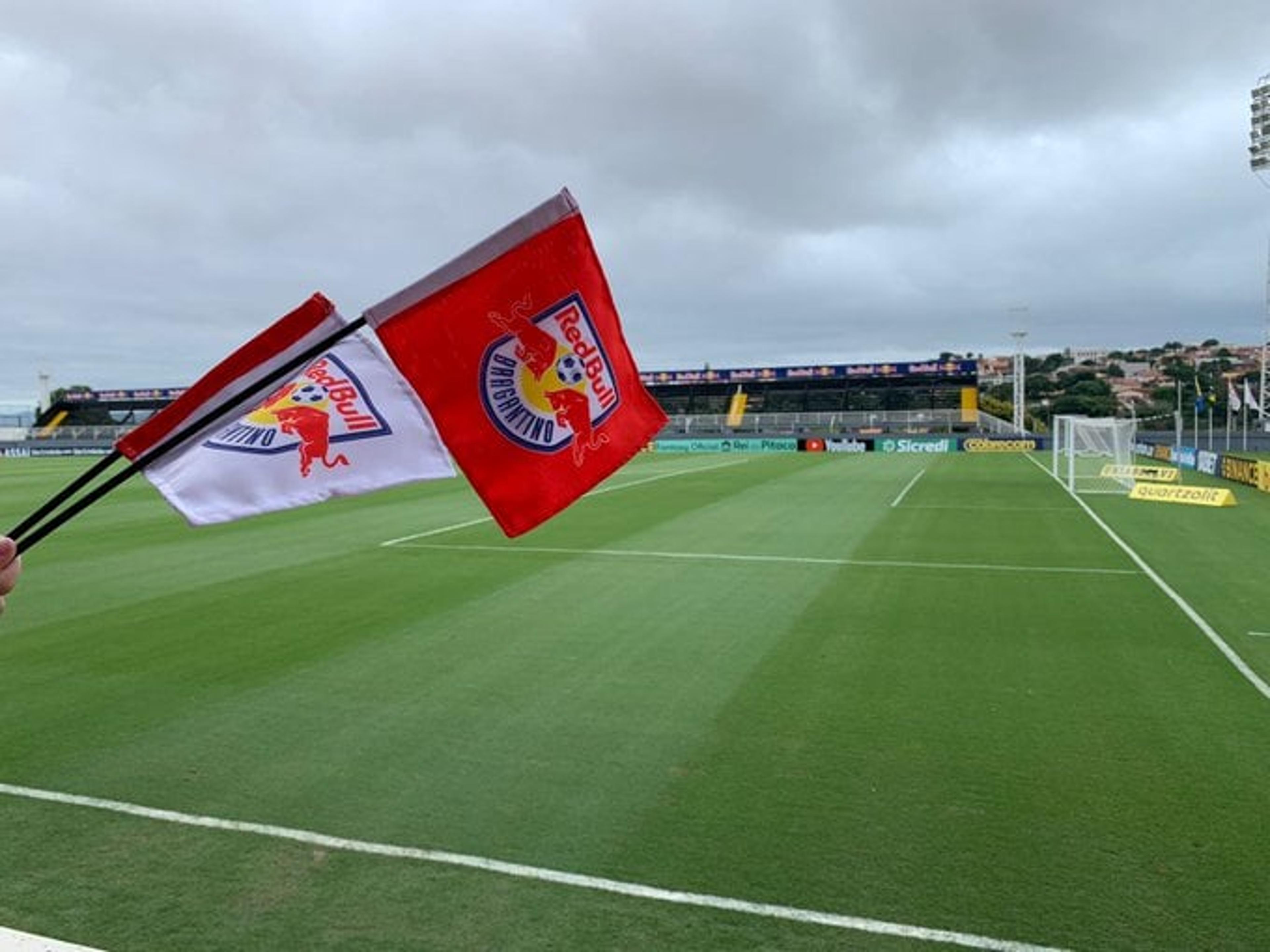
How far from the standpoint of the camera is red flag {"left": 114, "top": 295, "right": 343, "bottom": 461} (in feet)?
9.14

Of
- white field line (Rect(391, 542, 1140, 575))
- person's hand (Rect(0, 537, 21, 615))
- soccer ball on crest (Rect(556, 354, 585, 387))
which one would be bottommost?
white field line (Rect(391, 542, 1140, 575))

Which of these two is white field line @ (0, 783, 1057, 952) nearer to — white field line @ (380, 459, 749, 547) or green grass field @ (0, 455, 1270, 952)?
green grass field @ (0, 455, 1270, 952)

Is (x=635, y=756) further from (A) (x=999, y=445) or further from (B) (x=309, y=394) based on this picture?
(A) (x=999, y=445)

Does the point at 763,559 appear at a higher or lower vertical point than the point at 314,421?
lower

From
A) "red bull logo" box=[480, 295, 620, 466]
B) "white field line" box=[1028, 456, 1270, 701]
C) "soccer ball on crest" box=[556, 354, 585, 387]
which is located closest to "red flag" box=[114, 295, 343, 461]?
"red bull logo" box=[480, 295, 620, 466]

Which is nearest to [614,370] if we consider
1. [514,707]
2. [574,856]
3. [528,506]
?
[528,506]

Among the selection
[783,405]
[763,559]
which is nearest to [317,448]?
[763,559]

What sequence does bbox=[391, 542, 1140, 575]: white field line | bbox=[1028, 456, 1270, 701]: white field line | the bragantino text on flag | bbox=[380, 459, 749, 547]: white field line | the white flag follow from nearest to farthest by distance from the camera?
the bragantino text on flag, the white flag, bbox=[1028, 456, 1270, 701]: white field line, bbox=[391, 542, 1140, 575]: white field line, bbox=[380, 459, 749, 547]: white field line

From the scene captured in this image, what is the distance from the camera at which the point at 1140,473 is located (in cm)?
2855

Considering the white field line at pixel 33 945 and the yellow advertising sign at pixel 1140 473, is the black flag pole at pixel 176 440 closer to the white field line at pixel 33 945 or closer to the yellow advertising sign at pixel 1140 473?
the white field line at pixel 33 945

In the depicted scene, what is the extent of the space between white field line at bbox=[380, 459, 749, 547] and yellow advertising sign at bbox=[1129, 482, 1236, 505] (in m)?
13.2

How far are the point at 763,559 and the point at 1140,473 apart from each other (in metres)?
20.5

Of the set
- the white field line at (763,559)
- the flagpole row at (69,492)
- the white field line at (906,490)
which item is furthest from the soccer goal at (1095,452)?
the flagpole row at (69,492)

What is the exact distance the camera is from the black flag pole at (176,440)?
273cm
